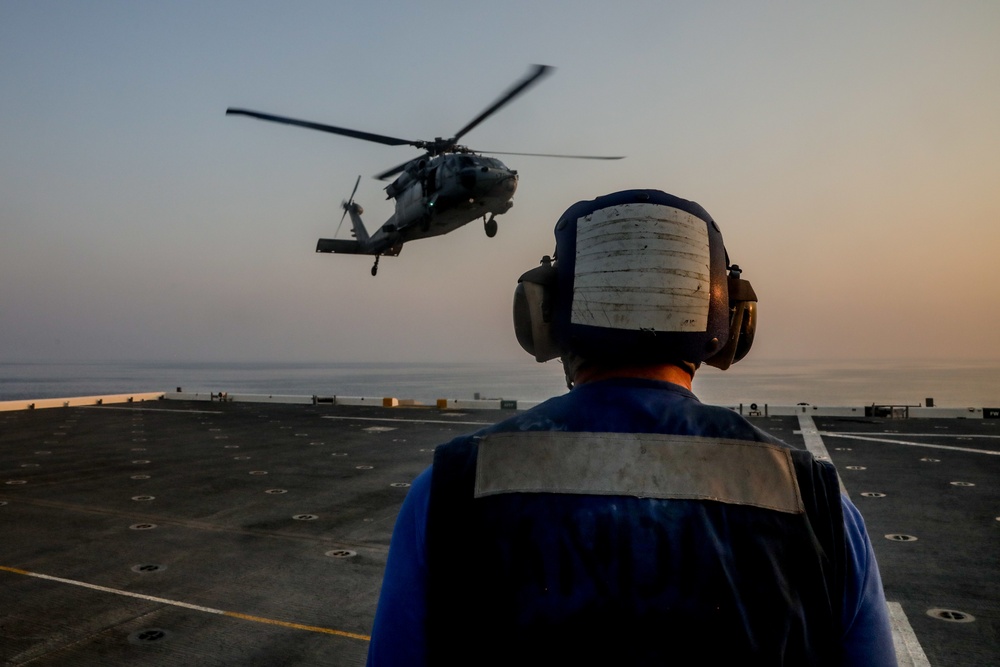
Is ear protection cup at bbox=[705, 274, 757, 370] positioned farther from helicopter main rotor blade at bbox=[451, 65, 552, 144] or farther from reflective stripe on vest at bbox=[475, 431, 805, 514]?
helicopter main rotor blade at bbox=[451, 65, 552, 144]

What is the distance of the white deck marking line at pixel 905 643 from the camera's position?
5432mm

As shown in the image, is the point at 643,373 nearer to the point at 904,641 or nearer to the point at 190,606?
the point at 904,641

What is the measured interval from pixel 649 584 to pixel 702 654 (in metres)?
0.19

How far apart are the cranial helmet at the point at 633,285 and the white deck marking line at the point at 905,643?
4.68 meters

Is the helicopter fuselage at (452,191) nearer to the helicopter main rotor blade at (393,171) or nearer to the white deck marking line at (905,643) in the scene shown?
the helicopter main rotor blade at (393,171)

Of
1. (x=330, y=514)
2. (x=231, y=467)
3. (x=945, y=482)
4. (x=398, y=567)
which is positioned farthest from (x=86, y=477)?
(x=945, y=482)

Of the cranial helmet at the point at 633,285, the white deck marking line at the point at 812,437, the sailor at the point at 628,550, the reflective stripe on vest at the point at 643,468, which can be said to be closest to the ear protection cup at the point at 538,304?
the cranial helmet at the point at 633,285

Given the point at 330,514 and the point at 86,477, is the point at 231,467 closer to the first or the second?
the point at 86,477

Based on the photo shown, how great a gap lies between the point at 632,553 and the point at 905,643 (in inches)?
238

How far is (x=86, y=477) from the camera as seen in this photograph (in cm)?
1434

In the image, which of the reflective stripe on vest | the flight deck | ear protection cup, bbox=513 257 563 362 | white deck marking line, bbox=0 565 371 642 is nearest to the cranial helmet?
ear protection cup, bbox=513 257 563 362

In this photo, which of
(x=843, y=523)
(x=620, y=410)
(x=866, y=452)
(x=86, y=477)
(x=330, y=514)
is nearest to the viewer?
(x=843, y=523)

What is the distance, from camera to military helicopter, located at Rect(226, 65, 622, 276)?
64.3ft

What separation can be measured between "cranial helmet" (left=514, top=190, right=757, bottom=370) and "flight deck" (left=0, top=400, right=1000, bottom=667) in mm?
4966
